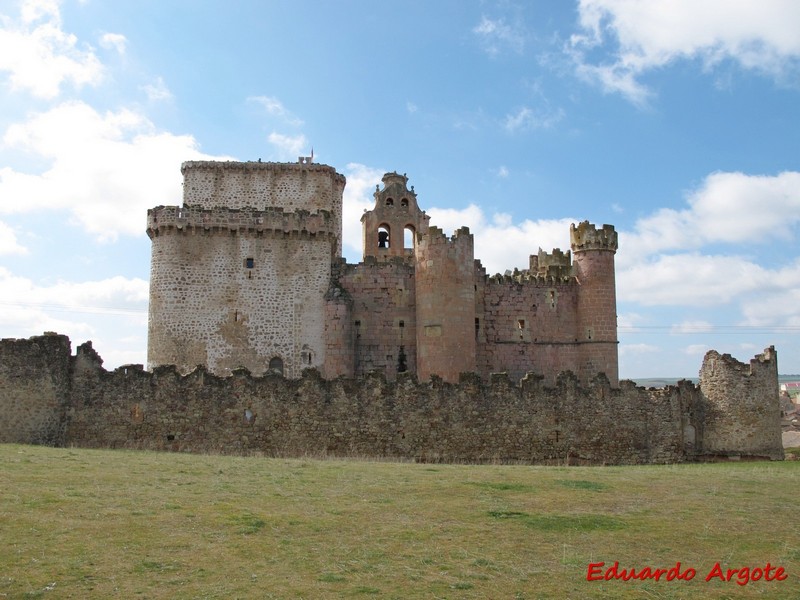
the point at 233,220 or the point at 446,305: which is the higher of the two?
the point at 233,220

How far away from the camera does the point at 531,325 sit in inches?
1545

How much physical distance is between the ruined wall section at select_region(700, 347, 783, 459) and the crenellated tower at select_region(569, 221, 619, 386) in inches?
381

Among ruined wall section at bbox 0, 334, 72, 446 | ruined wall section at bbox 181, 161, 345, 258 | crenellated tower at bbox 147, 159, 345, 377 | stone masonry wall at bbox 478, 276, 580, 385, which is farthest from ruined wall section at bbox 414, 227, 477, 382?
ruined wall section at bbox 0, 334, 72, 446

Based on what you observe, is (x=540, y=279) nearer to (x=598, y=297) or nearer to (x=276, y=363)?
(x=598, y=297)

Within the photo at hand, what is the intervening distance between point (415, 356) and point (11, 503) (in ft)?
80.8

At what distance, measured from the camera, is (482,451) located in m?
25.3

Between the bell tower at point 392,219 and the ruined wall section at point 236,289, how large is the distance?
228 inches

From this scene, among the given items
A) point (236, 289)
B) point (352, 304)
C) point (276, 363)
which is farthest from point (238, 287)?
point (352, 304)

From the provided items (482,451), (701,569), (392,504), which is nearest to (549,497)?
(392,504)

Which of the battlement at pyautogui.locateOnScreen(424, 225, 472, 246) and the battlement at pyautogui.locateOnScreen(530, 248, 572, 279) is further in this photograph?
the battlement at pyautogui.locateOnScreen(530, 248, 572, 279)

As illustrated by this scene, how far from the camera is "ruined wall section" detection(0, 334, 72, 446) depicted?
2266cm

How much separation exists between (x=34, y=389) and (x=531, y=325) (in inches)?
913

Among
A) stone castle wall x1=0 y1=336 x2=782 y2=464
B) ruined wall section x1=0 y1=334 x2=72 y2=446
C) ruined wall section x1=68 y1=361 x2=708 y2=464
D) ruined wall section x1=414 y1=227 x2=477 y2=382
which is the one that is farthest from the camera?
ruined wall section x1=414 y1=227 x2=477 y2=382

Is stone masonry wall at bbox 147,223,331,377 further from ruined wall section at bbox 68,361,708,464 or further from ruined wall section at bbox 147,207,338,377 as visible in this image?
ruined wall section at bbox 68,361,708,464
